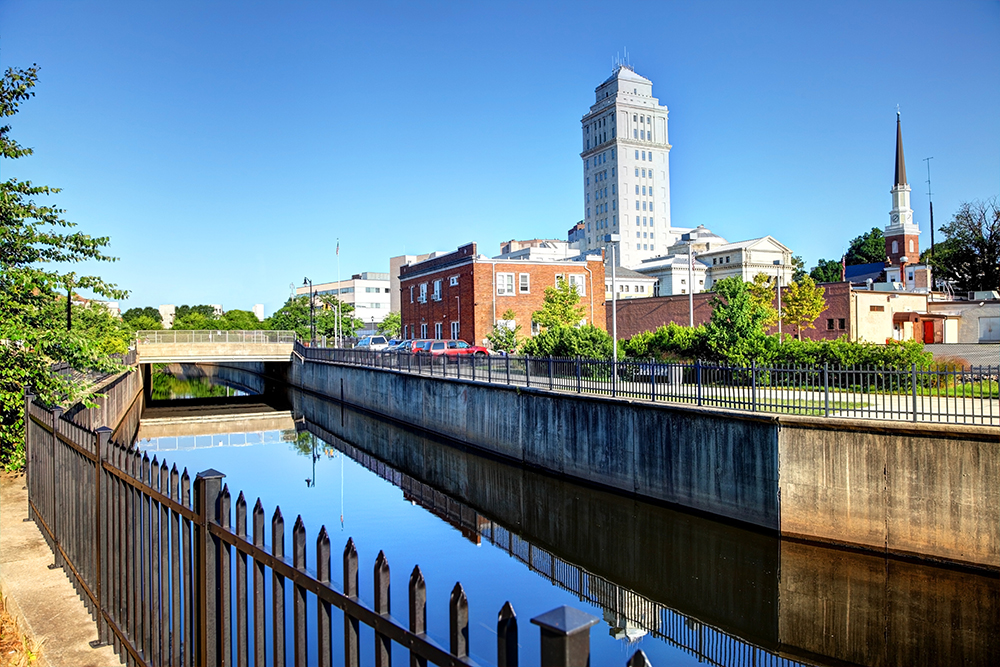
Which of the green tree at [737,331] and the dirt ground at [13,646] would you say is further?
the green tree at [737,331]

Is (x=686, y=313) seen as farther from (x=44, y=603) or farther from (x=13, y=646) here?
(x=13, y=646)

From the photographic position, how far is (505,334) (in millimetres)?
48438

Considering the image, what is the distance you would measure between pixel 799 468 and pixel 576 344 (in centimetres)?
1638

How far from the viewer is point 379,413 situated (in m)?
37.9

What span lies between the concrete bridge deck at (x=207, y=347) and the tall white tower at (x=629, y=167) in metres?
98.9

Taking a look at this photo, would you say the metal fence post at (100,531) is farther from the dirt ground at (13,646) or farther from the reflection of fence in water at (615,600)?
the reflection of fence in water at (615,600)

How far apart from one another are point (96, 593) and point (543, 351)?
28435mm

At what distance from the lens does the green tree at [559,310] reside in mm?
50281

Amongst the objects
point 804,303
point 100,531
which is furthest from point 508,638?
point 804,303

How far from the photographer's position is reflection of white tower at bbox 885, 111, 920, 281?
102062 mm

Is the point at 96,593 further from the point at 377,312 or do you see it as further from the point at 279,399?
the point at 377,312

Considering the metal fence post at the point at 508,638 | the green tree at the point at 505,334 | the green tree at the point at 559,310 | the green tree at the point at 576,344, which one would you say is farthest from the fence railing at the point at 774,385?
the green tree at the point at 559,310

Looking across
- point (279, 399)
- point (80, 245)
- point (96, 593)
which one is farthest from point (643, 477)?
point (279, 399)

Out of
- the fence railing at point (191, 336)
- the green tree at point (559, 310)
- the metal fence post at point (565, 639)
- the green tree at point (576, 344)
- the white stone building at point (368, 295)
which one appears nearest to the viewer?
the metal fence post at point (565, 639)
